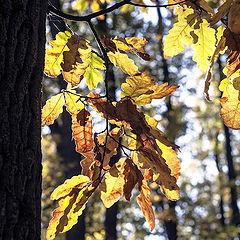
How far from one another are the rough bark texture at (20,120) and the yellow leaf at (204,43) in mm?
595

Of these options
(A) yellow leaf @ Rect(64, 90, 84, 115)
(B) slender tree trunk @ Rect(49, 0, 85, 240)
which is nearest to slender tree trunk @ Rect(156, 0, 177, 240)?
(B) slender tree trunk @ Rect(49, 0, 85, 240)

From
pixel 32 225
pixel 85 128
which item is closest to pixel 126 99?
pixel 85 128

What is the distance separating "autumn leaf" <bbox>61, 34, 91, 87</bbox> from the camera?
1066 millimetres

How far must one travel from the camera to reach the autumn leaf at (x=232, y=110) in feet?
3.43

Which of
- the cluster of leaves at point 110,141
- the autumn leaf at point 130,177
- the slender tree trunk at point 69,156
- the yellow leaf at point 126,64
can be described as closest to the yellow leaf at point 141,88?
the cluster of leaves at point 110,141

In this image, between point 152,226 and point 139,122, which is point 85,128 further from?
point 152,226

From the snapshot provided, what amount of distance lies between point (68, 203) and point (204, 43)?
753 millimetres

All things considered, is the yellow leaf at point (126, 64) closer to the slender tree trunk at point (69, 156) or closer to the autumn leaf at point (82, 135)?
the autumn leaf at point (82, 135)

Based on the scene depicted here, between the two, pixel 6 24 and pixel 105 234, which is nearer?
pixel 6 24

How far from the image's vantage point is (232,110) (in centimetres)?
105

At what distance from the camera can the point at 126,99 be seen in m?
1.08

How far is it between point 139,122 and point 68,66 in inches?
11.5

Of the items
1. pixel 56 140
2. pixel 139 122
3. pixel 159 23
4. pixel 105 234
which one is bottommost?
pixel 105 234

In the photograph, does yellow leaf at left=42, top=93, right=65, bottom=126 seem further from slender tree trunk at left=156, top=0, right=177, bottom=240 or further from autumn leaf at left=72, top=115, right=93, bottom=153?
slender tree trunk at left=156, top=0, right=177, bottom=240
